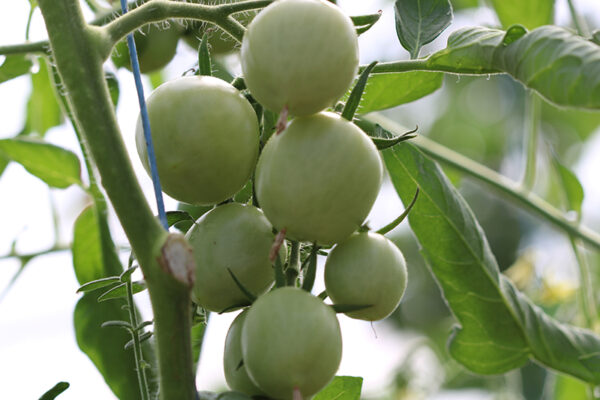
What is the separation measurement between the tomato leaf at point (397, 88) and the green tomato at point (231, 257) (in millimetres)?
262

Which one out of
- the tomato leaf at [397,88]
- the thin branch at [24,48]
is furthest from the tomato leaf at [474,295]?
the thin branch at [24,48]

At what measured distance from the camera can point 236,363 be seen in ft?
1.68

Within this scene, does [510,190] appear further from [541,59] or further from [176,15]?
[176,15]

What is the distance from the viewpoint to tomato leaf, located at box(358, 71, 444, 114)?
0.75 meters

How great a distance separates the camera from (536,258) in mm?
1577

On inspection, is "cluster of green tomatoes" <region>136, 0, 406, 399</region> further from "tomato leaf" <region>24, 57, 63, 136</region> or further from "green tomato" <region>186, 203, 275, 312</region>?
"tomato leaf" <region>24, 57, 63, 136</region>

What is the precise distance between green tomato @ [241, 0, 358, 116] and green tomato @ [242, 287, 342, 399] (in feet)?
0.40

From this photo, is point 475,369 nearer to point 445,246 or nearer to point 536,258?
point 445,246

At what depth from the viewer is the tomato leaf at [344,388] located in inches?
24.8

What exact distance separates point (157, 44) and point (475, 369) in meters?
0.56

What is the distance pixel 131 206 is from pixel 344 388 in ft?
0.93

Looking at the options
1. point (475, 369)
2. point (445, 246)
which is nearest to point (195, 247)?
point (445, 246)

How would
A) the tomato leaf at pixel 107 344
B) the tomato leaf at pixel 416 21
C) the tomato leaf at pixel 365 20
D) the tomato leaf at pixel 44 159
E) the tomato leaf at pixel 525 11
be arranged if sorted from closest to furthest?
the tomato leaf at pixel 365 20 → the tomato leaf at pixel 416 21 → the tomato leaf at pixel 107 344 → the tomato leaf at pixel 44 159 → the tomato leaf at pixel 525 11

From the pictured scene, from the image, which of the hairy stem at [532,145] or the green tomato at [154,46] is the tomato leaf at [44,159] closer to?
the green tomato at [154,46]
